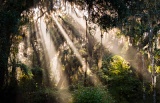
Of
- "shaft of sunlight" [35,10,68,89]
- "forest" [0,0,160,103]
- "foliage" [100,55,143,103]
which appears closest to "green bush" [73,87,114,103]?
"forest" [0,0,160,103]

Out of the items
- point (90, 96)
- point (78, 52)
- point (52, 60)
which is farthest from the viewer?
point (52, 60)

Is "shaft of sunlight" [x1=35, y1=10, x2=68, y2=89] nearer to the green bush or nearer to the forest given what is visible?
the forest

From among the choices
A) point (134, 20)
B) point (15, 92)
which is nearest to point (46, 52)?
point (15, 92)

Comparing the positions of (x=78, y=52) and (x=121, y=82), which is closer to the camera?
(x=121, y=82)

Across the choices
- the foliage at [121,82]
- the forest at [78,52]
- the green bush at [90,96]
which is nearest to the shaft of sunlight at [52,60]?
the forest at [78,52]

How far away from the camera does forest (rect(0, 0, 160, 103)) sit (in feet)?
33.3

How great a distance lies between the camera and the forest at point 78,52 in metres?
10.1

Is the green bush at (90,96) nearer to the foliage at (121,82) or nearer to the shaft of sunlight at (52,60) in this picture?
Result: the foliage at (121,82)

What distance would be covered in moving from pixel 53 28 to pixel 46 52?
5.98ft

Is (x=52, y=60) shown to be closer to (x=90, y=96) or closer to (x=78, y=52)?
(x=78, y=52)

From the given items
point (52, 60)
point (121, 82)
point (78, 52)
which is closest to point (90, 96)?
point (121, 82)

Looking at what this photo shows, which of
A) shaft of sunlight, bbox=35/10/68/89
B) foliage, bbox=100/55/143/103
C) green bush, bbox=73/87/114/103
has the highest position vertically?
shaft of sunlight, bbox=35/10/68/89

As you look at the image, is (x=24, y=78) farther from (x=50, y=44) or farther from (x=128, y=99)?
(x=128, y=99)

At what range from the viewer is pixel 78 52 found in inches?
723
